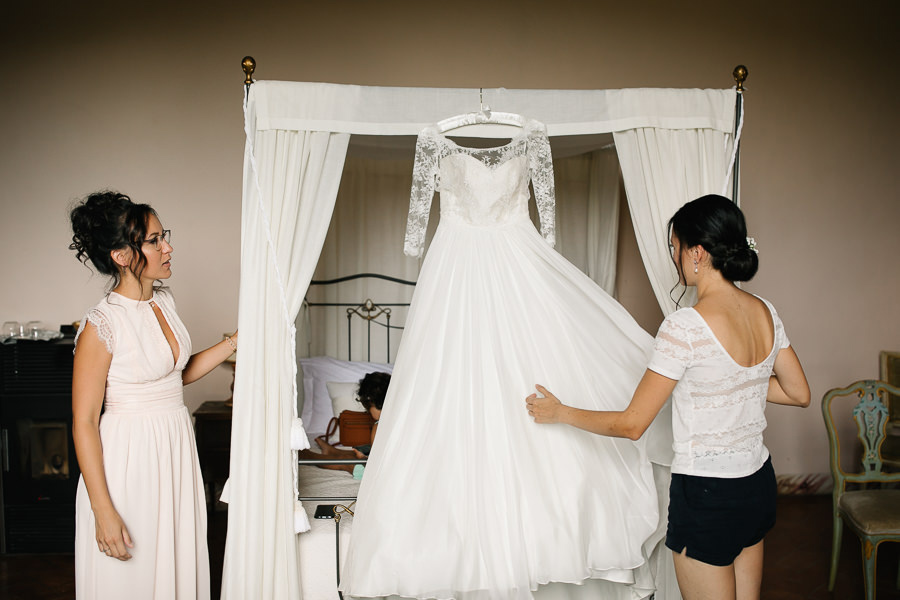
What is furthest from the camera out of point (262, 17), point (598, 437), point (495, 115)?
point (262, 17)

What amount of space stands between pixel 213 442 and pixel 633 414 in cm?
301

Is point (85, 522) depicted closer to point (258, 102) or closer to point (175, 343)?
point (175, 343)

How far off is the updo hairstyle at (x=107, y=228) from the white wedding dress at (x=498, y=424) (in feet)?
3.08

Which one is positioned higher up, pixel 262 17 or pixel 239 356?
pixel 262 17

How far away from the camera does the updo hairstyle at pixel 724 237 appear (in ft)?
5.86

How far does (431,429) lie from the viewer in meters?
2.28

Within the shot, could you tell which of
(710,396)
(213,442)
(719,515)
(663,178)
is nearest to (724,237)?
(710,396)

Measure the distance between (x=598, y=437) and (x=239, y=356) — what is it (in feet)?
4.24

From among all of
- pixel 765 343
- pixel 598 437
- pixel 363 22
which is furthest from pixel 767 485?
pixel 363 22

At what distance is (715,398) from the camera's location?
5.91ft

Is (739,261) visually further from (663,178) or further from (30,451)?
(30,451)

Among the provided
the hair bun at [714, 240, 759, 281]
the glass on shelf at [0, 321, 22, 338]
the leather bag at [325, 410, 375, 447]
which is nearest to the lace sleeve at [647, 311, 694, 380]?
the hair bun at [714, 240, 759, 281]

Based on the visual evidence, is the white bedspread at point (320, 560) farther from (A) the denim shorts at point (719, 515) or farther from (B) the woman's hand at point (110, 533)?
(A) the denim shorts at point (719, 515)

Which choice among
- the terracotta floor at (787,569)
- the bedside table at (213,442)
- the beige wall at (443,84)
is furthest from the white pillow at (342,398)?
the terracotta floor at (787,569)
